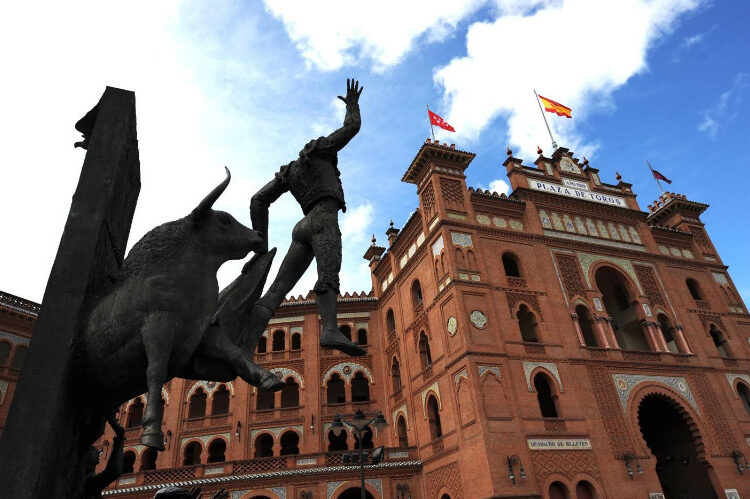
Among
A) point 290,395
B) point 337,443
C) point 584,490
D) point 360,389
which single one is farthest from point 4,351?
point 584,490

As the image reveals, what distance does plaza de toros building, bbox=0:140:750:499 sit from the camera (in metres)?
17.8

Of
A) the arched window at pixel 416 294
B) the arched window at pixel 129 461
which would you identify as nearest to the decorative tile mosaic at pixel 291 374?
the arched window at pixel 416 294

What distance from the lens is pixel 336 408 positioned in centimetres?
2398

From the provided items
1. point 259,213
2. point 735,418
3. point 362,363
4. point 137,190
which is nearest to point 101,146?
point 137,190

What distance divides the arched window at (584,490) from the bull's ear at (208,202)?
18.4m

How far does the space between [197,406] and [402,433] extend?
34.4 ft

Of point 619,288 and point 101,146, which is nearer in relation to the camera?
point 101,146

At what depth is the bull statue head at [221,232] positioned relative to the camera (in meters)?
2.27

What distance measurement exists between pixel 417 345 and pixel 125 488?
1308cm

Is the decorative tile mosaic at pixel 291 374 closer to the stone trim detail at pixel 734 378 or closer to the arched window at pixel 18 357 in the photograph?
Answer: the arched window at pixel 18 357

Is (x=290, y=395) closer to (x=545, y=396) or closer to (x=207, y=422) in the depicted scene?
(x=207, y=422)

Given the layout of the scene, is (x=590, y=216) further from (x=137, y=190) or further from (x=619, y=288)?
(x=137, y=190)

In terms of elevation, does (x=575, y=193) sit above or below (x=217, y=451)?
above

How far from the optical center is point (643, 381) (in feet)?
66.2
